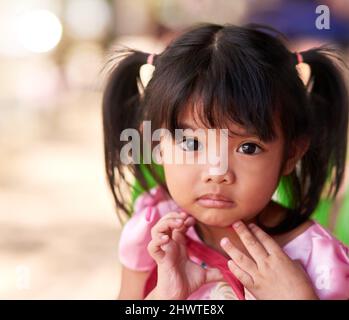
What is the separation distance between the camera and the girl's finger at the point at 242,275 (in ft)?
2.66

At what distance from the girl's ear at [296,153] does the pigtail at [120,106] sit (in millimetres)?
232

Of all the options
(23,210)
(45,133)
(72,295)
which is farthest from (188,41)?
(45,133)

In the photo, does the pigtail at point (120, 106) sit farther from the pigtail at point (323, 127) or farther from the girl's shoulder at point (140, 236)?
the pigtail at point (323, 127)

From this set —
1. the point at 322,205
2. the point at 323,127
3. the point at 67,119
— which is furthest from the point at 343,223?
the point at 67,119

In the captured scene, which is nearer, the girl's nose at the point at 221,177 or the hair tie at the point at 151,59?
the girl's nose at the point at 221,177

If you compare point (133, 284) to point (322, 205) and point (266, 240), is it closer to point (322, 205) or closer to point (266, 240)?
point (266, 240)

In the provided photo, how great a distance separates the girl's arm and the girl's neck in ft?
0.37

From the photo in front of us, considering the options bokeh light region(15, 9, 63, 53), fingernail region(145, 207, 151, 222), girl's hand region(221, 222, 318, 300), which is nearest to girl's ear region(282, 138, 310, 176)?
girl's hand region(221, 222, 318, 300)

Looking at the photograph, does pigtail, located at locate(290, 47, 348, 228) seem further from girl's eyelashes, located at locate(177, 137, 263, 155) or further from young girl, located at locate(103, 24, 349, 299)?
girl's eyelashes, located at locate(177, 137, 263, 155)

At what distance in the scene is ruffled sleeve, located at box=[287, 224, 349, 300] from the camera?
808 millimetres

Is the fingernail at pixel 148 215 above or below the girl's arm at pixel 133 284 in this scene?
above

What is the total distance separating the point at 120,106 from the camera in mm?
967

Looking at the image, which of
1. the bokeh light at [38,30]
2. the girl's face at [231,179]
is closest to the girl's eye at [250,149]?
the girl's face at [231,179]
